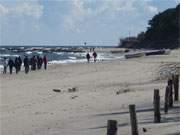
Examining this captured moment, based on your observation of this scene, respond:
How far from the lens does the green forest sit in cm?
11506

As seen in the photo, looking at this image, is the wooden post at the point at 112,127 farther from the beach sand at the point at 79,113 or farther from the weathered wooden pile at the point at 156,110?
the beach sand at the point at 79,113

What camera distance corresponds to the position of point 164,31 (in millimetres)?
120812

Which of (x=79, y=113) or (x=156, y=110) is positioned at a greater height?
(x=156, y=110)

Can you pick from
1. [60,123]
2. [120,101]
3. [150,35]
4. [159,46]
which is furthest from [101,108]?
[150,35]

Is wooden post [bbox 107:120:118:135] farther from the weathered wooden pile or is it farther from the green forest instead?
the green forest

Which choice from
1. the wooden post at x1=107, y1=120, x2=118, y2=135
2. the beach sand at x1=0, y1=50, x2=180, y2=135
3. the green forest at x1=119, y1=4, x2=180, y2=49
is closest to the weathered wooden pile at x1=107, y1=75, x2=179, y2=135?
the wooden post at x1=107, y1=120, x2=118, y2=135

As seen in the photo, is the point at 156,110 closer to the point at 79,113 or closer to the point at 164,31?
the point at 79,113

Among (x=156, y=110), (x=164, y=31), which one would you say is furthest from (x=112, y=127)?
(x=164, y=31)

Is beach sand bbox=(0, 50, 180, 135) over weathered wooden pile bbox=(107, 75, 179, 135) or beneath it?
beneath

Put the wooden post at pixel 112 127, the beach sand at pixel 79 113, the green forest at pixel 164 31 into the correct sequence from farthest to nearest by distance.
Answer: the green forest at pixel 164 31, the beach sand at pixel 79 113, the wooden post at pixel 112 127

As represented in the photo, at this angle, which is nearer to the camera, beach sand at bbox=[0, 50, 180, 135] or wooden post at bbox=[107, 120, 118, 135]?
wooden post at bbox=[107, 120, 118, 135]

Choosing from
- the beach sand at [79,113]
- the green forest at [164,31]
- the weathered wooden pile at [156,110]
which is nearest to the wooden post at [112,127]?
the weathered wooden pile at [156,110]

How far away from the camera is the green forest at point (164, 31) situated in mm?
115062

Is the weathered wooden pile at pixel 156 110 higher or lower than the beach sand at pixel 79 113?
higher
